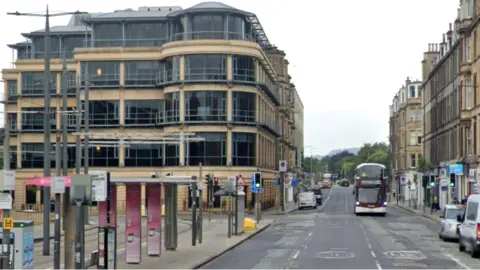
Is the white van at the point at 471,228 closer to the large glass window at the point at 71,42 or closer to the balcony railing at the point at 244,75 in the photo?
the balcony railing at the point at 244,75

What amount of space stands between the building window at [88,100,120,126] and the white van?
50.5 meters

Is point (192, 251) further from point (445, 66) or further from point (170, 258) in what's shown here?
point (445, 66)

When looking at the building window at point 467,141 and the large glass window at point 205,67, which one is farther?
the large glass window at point 205,67

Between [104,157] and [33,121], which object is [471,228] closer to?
[104,157]

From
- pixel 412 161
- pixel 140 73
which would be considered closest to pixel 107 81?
pixel 140 73

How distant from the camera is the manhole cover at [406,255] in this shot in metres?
30.1

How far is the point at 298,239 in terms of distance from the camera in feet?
137

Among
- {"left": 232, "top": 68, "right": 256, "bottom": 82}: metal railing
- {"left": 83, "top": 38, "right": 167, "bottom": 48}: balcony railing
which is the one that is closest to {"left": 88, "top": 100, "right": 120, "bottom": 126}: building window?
{"left": 83, "top": 38, "right": 167, "bottom": 48}: balcony railing

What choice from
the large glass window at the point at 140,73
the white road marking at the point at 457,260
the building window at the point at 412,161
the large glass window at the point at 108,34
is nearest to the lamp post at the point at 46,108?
the white road marking at the point at 457,260

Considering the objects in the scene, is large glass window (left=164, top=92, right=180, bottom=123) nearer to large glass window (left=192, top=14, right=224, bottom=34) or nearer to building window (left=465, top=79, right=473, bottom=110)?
large glass window (left=192, top=14, right=224, bottom=34)

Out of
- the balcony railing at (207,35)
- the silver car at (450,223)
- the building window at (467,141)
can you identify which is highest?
the balcony railing at (207,35)

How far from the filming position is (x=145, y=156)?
258ft

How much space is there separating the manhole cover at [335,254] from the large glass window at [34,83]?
53.3 m

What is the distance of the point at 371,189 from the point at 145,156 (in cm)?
2134
